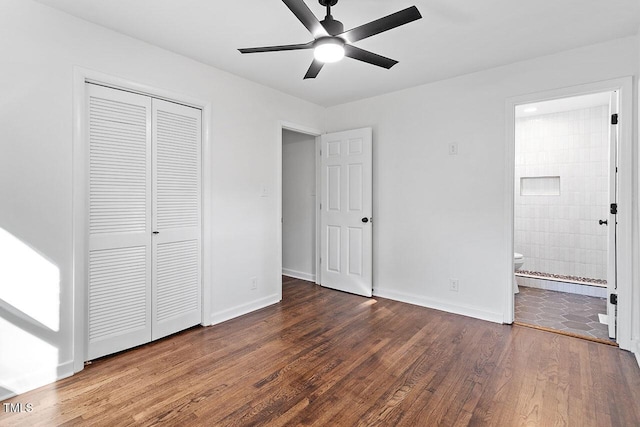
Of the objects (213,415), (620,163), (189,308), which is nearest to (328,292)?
(189,308)

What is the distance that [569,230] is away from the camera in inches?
182

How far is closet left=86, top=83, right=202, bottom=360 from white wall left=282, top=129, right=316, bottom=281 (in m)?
2.03

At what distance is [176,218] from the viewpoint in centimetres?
289

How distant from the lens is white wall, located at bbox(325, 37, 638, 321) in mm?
2930

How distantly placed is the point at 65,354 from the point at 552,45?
4427mm

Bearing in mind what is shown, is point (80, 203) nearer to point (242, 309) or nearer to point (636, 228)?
point (242, 309)

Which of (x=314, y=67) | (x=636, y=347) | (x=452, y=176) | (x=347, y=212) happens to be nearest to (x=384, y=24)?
(x=314, y=67)

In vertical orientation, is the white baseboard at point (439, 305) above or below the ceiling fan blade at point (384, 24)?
below

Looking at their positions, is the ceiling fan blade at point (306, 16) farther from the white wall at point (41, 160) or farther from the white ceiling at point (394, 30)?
the white wall at point (41, 160)

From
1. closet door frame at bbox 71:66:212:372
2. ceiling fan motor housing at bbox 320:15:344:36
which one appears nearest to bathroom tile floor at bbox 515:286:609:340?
ceiling fan motor housing at bbox 320:15:344:36

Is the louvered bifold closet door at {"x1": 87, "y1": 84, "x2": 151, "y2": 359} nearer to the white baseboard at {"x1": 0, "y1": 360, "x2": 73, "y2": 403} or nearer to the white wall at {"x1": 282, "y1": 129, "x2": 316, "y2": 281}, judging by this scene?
the white baseboard at {"x1": 0, "y1": 360, "x2": 73, "y2": 403}

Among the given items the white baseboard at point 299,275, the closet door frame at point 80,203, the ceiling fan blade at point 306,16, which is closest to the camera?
the ceiling fan blade at point 306,16

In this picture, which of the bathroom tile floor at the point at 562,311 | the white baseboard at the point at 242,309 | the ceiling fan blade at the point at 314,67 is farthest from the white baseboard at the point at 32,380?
the bathroom tile floor at the point at 562,311

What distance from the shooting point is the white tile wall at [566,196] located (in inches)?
174
